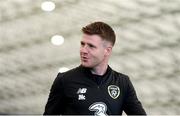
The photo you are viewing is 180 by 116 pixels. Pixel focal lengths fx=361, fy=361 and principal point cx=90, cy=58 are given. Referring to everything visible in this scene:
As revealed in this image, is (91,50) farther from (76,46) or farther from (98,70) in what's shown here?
(76,46)

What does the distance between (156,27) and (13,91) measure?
1.45 m

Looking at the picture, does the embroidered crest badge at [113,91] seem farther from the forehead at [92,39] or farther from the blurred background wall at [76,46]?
the blurred background wall at [76,46]

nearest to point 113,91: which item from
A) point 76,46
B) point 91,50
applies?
point 91,50

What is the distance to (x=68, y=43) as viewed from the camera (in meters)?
2.90

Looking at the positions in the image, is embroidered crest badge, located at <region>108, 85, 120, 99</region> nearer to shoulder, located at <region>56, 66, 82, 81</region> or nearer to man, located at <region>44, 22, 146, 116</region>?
man, located at <region>44, 22, 146, 116</region>

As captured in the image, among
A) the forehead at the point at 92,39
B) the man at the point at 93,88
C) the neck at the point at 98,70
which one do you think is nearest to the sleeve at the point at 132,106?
the man at the point at 93,88

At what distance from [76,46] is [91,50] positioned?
51.0 inches

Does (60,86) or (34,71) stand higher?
(34,71)

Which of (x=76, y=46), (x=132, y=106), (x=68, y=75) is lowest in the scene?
(x=132, y=106)

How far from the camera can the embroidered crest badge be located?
1599 millimetres

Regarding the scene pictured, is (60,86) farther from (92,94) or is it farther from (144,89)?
(144,89)

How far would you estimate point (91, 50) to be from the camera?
62.8 inches

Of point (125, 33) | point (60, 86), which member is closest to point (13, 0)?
point (125, 33)

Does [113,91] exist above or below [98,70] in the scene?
below
